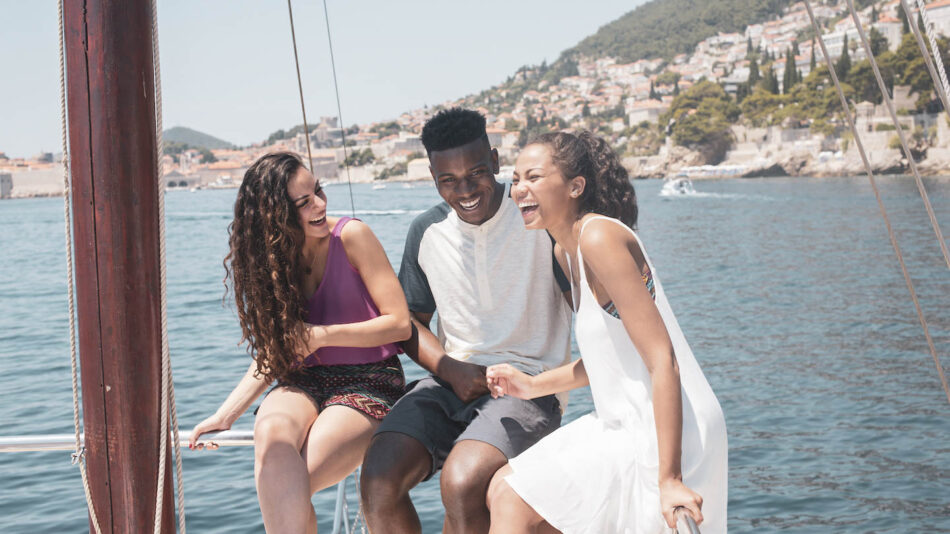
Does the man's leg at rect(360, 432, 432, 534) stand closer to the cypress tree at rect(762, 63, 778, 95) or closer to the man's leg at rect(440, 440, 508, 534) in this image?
the man's leg at rect(440, 440, 508, 534)

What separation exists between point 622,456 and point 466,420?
1.81 ft

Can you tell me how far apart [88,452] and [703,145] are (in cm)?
8140

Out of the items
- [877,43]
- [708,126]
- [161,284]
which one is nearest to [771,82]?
[708,126]

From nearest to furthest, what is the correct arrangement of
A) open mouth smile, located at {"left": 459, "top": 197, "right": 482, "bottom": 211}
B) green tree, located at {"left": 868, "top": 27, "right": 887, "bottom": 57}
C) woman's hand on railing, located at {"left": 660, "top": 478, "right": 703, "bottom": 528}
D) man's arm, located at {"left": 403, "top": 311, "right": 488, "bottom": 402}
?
woman's hand on railing, located at {"left": 660, "top": 478, "right": 703, "bottom": 528}, man's arm, located at {"left": 403, "top": 311, "right": 488, "bottom": 402}, open mouth smile, located at {"left": 459, "top": 197, "right": 482, "bottom": 211}, green tree, located at {"left": 868, "top": 27, "right": 887, "bottom": 57}

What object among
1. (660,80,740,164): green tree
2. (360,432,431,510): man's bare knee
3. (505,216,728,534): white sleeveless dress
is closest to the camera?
(505,216,728,534): white sleeveless dress

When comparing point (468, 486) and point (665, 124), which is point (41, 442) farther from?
point (665, 124)

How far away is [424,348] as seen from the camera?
2438 mm

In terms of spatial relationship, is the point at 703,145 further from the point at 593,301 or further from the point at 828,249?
the point at 593,301

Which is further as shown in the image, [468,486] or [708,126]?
[708,126]

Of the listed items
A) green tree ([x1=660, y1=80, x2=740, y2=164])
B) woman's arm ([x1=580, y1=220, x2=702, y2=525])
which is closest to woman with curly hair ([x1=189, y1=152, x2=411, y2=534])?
woman's arm ([x1=580, y1=220, x2=702, y2=525])

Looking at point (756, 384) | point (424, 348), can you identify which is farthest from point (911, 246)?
point (424, 348)

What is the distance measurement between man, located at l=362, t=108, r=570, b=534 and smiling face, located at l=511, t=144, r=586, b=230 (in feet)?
1.32

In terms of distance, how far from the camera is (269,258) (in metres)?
2.27

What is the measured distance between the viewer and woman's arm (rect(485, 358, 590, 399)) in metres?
2.14
